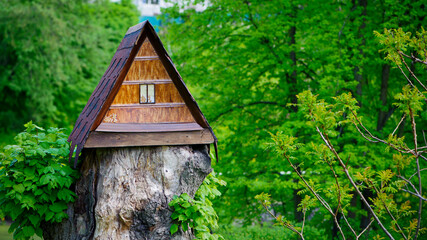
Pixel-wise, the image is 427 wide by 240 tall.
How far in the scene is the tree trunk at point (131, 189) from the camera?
470 cm

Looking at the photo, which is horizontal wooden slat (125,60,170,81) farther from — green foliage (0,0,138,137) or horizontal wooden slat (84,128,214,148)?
green foliage (0,0,138,137)

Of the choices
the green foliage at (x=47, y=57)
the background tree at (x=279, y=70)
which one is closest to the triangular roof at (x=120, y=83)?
the background tree at (x=279, y=70)

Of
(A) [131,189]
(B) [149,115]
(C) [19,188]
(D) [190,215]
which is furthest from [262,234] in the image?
(C) [19,188]

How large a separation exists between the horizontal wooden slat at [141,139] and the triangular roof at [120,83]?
108 mm

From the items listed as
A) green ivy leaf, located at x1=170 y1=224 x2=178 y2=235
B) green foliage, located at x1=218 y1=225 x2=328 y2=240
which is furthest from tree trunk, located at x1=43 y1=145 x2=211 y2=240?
green foliage, located at x1=218 y1=225 x2=328 y2=240

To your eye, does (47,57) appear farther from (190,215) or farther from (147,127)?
(190,215)

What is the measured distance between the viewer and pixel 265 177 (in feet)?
29.8

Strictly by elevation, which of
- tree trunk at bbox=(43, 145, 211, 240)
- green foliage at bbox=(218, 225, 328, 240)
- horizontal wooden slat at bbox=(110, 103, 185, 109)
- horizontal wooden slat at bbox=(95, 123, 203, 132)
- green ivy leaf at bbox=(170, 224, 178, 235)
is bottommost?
green foliage at bbox=(218, 225, 328, 240)

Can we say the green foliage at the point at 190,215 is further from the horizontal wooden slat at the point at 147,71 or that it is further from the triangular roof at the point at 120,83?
the horizontal wooden slat at the point at 147,71

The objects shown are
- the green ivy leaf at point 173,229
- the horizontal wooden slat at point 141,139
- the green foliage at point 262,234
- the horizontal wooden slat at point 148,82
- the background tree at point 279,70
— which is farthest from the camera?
the background tree at point 279,70

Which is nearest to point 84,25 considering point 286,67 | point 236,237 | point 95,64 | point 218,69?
point 95,64

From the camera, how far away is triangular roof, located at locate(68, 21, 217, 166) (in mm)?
4652

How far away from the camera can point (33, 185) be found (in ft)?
15.6

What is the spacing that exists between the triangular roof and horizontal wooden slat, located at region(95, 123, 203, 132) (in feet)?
0.27
